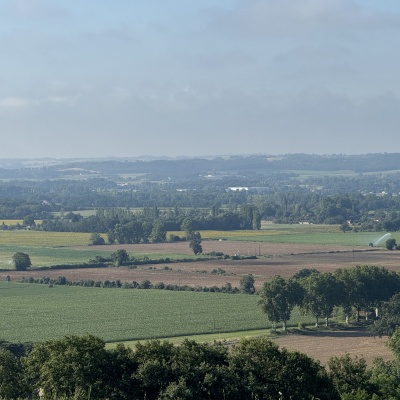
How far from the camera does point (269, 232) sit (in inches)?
5335

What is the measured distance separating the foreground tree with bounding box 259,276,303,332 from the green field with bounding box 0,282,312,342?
0.84 metres

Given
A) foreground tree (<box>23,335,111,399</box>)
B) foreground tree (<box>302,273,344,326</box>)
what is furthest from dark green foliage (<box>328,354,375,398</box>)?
foreground tree (<box>302,273,344,326</box>)

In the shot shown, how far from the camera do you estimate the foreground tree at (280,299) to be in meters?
61.5

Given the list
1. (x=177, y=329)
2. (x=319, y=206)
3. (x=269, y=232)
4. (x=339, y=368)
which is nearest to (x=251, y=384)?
(x=339, y=368)

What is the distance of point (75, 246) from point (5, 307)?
46417 millimetres

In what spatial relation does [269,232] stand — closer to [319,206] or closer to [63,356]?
[319,206]

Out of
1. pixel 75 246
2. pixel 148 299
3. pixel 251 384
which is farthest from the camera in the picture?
pixel 75 246

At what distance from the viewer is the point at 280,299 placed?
203ft

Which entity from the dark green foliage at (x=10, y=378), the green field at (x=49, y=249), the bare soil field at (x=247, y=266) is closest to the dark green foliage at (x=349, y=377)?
the dark green foliage at (x=10, y=378)

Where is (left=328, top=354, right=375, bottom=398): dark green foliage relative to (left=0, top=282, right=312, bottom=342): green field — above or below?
above

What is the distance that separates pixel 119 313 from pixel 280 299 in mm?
9889

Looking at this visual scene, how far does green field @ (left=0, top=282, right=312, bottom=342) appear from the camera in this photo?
5847 centimetres

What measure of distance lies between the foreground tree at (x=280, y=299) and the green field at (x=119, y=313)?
2.76ft

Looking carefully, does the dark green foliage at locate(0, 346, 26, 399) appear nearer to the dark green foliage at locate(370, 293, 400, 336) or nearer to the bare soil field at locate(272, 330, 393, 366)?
the bare soil field at locate(272, 330, 393, 366)
